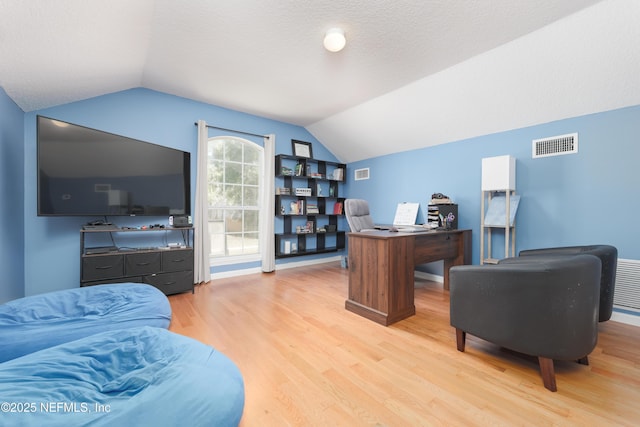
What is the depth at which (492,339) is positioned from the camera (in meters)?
1.69

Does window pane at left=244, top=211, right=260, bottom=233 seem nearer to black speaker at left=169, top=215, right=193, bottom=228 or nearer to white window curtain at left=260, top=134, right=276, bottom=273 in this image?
white window curtain at left=260, top=134, right=276, bottom=273

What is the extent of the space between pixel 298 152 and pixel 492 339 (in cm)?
415

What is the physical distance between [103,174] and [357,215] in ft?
10.5

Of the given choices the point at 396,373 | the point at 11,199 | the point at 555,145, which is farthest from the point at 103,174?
the point at 555,145

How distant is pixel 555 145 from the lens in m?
2.92

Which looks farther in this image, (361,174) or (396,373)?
(361,174)

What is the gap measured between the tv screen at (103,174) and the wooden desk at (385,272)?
97.6 inches

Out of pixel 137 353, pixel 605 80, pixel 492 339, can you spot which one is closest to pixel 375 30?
pixel 605 80

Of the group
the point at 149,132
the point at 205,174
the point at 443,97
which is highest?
the point at 443,97

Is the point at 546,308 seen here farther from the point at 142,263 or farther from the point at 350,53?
the point at 142,263

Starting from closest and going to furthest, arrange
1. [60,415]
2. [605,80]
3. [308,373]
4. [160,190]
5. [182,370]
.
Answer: [60,415] < [182,370] < [308,373] < [605,80] < [160,190]

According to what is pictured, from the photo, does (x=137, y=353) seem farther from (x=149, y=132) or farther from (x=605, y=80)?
(x=605, y=80)

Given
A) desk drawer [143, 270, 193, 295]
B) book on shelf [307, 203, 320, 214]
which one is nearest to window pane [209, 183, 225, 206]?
desk drawer [143, 270, 193, 295]

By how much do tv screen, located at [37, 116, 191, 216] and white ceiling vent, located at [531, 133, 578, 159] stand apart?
4.45 meters
